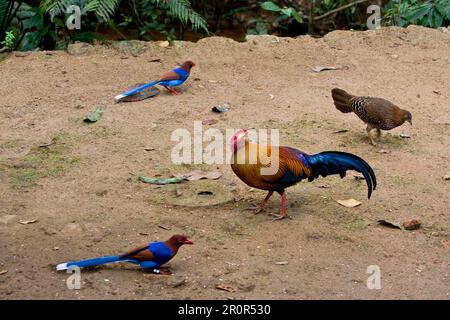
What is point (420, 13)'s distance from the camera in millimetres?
9859

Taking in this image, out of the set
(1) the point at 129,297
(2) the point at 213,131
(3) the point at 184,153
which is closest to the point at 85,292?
(1) the point at 129,297

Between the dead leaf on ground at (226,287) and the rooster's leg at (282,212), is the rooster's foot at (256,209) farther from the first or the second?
the dead leaf on ground at (226,287)

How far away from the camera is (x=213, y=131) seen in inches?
274

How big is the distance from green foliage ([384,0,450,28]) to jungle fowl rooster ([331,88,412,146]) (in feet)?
10.6

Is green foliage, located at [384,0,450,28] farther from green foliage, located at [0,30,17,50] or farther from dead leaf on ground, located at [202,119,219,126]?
green foliage, located at [0,30,17,50]

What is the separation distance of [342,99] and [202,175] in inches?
65.0

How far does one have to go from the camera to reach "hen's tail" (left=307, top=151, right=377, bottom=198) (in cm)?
546

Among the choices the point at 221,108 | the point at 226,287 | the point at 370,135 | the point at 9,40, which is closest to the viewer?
the point at 226,287

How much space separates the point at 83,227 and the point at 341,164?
182 cm

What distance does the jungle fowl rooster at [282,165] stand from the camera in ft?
17.8

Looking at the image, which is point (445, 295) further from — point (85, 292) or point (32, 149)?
point (32, 149)

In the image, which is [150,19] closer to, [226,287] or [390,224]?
[390,224]

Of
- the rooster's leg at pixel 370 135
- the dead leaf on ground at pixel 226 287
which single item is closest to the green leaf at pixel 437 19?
the rooster's leg at pixel 370 135

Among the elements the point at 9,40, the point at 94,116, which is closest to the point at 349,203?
the point at 94,116
